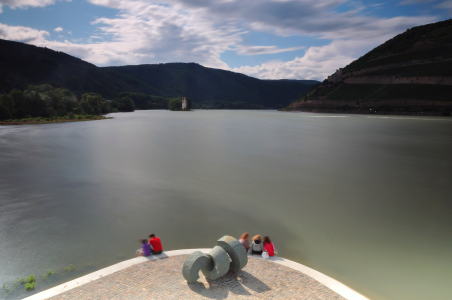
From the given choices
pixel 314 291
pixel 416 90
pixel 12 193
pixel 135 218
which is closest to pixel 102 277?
pixel 314 291

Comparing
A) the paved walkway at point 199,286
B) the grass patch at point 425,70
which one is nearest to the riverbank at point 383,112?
the grass patch at point 425,70

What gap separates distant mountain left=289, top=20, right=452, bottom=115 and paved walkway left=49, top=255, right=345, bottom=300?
400 feet

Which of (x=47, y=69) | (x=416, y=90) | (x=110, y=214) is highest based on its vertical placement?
Result: (x=47, y=69)

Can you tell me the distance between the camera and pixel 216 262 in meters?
6.85

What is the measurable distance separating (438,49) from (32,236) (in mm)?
174487

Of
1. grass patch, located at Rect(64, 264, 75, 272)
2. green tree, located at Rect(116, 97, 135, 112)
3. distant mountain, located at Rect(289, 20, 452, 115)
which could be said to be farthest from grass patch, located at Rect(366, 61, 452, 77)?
grass patch, located at Rect(64, 264, 75, 272)

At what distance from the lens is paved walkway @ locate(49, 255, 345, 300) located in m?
6.24

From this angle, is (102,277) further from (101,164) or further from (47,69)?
(47,69)

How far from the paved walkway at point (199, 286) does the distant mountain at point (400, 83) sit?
400 feet

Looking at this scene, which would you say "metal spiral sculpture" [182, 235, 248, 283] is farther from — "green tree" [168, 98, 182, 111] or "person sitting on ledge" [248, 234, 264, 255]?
"green tree" [168, 98, 182, 111]

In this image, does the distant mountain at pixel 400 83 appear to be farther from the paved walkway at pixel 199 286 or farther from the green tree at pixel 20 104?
the green tree at pixel 20 104

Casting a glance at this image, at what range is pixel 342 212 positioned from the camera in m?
13.6

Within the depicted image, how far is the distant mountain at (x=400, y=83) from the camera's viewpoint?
113 metres

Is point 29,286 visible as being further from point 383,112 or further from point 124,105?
point 124,105
